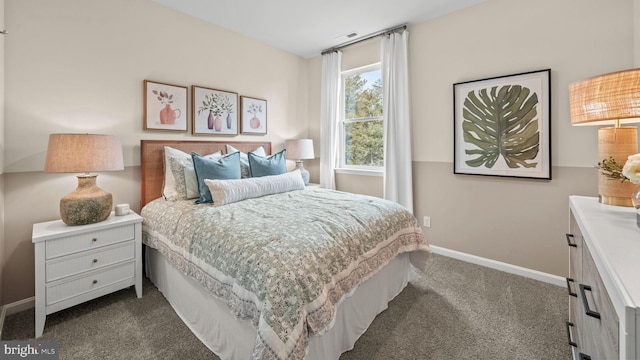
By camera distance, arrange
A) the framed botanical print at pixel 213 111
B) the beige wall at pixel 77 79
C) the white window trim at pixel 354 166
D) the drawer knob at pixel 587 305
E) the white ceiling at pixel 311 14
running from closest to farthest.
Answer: the drawer knob at pixel 587 305
the beige wall at pixel 77 79
the white ceiling at pixel 311 14
the framed botanical print at pixel 213 111
the white window trim at pixel 354 166

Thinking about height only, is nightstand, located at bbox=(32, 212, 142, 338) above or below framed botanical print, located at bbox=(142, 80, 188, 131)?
below

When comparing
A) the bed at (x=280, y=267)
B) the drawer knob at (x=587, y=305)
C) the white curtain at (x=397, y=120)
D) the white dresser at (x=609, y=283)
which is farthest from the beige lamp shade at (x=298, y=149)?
the drawer knob at (x=587, y=305)

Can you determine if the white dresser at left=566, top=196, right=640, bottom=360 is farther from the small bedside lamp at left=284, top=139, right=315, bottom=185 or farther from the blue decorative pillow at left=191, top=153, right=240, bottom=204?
the small bedside lamp at left=284, top=139, right=315, bottom=185

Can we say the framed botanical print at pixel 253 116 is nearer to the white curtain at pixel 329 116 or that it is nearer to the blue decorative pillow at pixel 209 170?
the white curtain at pixel 329 116

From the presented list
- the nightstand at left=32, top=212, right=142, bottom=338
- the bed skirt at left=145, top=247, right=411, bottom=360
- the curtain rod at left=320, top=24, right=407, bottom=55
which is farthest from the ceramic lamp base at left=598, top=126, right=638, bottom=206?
the nightstand at left=32, top=212, right=142, bottom=338

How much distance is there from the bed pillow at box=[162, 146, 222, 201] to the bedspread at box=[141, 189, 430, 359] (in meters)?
0.14

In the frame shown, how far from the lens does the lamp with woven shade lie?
47.8 inches

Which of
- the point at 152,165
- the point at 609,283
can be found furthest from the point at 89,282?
the point at 609,283

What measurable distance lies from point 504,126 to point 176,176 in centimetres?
316

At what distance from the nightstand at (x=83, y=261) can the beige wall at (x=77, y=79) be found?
1.15 ft

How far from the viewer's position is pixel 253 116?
359 centimetres

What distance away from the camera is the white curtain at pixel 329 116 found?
12.7 ft

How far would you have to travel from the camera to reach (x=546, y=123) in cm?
239

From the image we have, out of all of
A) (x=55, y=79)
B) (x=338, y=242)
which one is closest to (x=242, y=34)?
(x=55, y=79)
